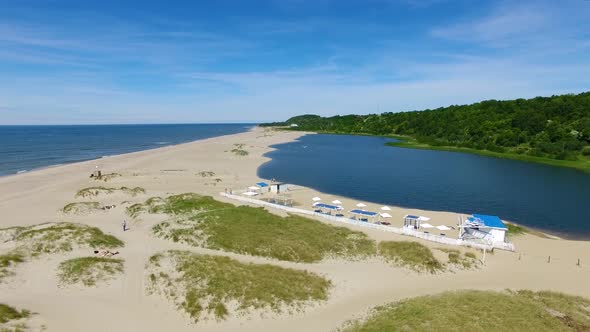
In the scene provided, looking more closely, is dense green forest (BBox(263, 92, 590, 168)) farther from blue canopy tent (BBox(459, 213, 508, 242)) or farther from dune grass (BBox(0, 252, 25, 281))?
dune grass (BBox(0, 252, 25, 281))

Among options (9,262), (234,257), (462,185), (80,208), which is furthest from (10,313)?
(462,185)

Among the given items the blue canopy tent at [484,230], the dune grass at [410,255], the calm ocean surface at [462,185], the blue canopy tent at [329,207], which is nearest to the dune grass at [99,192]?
the blue canopy tent at [329,207]

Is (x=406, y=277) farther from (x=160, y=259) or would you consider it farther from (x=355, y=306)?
(x=160, y=259)

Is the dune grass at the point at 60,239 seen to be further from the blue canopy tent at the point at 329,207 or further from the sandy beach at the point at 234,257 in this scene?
the blue canopy tent at the point at 329,207

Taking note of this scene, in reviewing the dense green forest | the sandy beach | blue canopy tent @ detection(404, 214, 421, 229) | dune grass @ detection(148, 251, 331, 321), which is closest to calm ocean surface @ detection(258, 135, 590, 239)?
the sandy beach

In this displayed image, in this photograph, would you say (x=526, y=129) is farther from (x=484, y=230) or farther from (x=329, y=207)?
(x=329, y=207)

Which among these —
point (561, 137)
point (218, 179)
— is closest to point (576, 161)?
point (561, 137)
